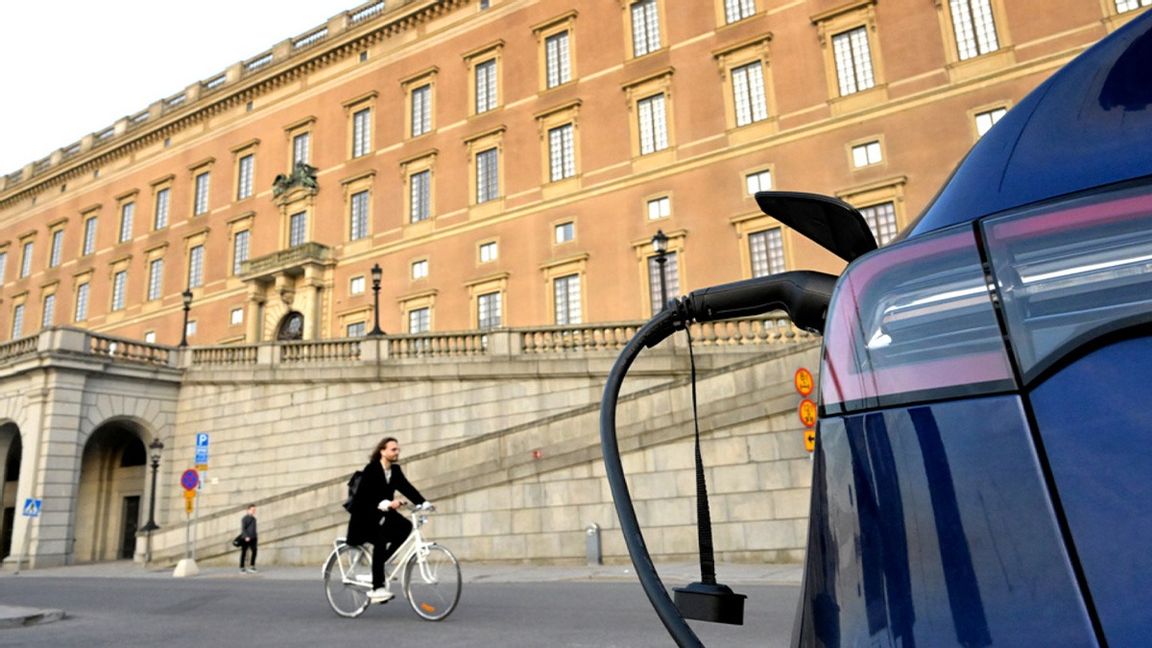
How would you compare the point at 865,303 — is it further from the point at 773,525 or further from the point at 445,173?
the point at 445,173

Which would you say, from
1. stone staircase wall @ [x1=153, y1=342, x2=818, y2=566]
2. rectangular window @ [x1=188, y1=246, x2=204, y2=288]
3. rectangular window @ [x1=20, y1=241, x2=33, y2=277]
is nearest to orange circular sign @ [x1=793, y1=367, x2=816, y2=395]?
stone staircase wall @ [x1=153, y1=342, x2=818, y2=566]

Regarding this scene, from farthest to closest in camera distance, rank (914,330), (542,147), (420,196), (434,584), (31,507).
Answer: (420,196) < (542,147) < (31,507) < (434,584) < (914,330)

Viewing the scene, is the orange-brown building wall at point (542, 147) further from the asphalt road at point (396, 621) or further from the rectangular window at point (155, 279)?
the asphalt road at point (396, 621)

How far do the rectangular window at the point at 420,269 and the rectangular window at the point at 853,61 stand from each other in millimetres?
18338

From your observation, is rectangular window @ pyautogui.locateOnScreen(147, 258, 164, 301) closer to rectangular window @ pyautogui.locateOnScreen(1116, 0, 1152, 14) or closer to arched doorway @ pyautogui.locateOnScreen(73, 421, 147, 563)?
arched doorway @ pyautogui.locateOnScreen(73, 421, 147, 563)

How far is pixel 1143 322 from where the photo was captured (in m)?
0.88

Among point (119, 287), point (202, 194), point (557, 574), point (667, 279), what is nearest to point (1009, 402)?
point (557, 574)

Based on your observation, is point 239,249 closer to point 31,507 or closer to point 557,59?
point 31,507

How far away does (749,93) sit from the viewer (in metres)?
27.2

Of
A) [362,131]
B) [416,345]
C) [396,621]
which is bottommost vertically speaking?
[396,621]

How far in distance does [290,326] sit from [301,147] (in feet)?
31.0

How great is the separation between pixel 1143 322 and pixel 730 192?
2679 centimetres

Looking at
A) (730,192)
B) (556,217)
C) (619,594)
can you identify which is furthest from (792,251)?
(619,594)

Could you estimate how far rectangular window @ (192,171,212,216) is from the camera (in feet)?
134
